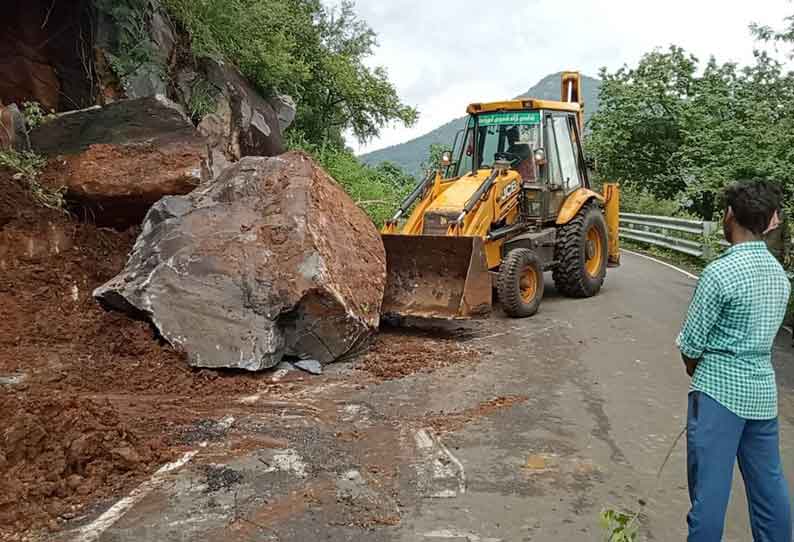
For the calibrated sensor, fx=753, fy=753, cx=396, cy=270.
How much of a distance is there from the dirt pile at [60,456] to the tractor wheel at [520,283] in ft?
17.1

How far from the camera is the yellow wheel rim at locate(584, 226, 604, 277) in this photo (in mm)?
11508

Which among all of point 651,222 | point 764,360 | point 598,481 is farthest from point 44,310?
point 651,222

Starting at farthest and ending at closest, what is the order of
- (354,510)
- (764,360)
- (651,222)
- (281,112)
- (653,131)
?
(653,131)
(651,222)
(281,112)
(354,510)
(764,360)

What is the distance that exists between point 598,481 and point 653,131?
67.8ft

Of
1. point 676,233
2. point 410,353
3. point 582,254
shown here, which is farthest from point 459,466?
point 676,233

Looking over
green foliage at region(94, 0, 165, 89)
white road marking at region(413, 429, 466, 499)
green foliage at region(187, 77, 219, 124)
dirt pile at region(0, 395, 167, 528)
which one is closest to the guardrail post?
green foliage at region(187, 77, 219, 124)

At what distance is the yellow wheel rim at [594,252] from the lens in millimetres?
11508

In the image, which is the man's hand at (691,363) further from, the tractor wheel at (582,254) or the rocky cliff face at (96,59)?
the rocky cliff face at (96,59)

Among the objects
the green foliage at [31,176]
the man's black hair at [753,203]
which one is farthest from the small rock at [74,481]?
the green foliage at [31,176]

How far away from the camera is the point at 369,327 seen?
7.96m

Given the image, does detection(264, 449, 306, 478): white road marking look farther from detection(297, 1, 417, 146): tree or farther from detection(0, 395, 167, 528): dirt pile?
detection(297, 1, 417, 146): tree

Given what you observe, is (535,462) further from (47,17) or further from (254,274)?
(47,17)

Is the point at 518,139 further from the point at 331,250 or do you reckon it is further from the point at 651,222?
the point at 651,222

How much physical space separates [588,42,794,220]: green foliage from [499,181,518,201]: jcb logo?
107 inches
